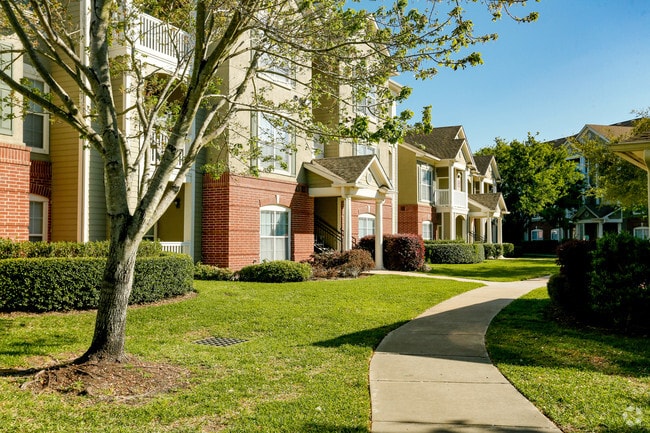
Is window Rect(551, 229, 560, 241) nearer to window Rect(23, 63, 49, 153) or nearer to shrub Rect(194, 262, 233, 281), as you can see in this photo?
shrub Rect(194, 262, 233, 281)

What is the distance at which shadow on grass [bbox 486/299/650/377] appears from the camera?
274 inches

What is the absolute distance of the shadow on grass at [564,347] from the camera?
22.9 feet

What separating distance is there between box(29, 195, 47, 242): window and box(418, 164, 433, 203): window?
73.1 ft

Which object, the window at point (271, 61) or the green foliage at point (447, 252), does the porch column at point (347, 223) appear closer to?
the window at point (271, 61)

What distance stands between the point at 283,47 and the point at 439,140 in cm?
2825

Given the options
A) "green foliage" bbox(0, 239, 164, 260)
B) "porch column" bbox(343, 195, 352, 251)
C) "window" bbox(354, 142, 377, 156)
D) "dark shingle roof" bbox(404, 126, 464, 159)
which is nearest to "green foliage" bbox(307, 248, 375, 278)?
"porch column" bbox(343, 195, 352, 251)

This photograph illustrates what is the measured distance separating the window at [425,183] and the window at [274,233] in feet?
45.6

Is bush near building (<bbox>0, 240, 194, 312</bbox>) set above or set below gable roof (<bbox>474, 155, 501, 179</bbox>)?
below

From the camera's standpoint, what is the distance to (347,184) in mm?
20359

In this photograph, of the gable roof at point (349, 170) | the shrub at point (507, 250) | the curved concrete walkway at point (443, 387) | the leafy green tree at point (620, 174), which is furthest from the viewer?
the shrub at point (507, 250)

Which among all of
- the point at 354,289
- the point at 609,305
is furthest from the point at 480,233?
the point at 609,305

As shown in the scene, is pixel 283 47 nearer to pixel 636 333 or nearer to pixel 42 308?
pixel 42 308

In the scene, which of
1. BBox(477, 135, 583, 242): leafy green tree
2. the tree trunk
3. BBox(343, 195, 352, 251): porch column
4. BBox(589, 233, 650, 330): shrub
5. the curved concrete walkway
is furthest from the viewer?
BBox(477, 135, 583, 242): leafy green tree

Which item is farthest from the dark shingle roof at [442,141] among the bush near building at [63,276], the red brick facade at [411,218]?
the bush near building at [63,276]
